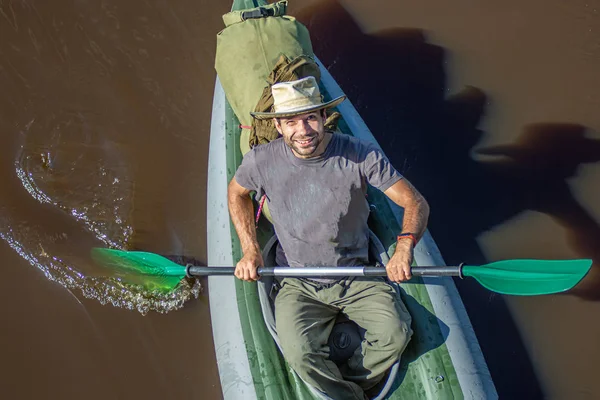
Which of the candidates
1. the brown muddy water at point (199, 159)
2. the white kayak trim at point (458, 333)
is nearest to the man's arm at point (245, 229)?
the white kayak trim at point (458, 333)

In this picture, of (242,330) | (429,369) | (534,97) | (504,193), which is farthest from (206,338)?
(534,97)

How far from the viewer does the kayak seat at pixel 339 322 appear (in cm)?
361

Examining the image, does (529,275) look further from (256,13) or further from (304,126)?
(256,13)

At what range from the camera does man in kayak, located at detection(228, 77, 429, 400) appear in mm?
3354

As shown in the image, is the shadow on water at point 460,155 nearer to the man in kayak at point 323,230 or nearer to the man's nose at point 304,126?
the man in kayak at point 323,230

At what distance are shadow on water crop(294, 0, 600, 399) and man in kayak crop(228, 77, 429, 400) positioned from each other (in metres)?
1.05

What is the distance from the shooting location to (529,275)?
3.56 m

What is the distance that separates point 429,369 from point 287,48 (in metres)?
1.81

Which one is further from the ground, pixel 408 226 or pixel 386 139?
pixel 408 226

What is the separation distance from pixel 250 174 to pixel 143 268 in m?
0.96

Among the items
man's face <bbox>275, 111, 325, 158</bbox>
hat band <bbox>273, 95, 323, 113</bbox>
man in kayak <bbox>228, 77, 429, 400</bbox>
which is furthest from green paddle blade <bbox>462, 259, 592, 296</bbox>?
hat band <bbox>273, 95, 323, 113</bbox>

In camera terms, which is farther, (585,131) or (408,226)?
(585,131)

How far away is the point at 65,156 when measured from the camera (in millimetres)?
5172

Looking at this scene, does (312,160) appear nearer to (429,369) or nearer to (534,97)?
(429,369)
